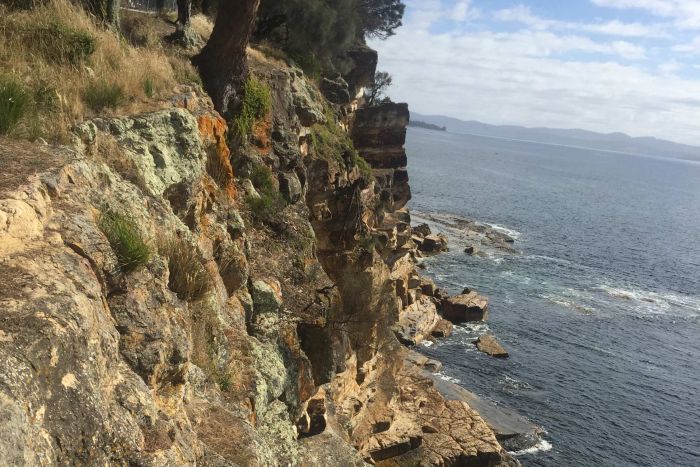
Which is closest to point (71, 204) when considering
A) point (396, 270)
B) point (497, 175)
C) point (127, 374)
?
point (127, 374)

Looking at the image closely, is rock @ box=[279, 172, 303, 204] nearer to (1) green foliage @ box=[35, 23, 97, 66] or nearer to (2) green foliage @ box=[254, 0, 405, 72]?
(1) green foliage @ box=[35, 23, 97, 66]

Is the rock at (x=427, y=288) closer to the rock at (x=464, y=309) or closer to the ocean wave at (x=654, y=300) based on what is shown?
the rock at (x=464, y=309)

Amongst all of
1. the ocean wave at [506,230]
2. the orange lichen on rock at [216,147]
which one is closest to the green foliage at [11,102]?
the orange lichen on rock at [216,147]

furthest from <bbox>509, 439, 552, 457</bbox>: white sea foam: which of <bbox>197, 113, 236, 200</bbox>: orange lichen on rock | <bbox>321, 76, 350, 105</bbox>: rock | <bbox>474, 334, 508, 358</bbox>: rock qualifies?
<bbox>321, 76, 350, 105</bbox>: rock

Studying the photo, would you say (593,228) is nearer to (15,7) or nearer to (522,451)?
(522,451)

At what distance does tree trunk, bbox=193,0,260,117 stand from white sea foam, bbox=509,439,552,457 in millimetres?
26570

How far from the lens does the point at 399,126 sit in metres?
53.7

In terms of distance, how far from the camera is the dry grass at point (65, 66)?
8.77 meters

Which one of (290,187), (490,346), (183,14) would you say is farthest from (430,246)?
(183,14)

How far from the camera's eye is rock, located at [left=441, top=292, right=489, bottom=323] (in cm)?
4862

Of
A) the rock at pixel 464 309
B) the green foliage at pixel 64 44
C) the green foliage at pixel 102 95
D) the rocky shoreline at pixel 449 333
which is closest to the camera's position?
the green foliage at pixel 102 95

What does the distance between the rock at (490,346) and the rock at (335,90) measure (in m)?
22.1

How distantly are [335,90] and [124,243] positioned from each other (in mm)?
32921

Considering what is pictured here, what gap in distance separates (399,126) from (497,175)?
111 m
